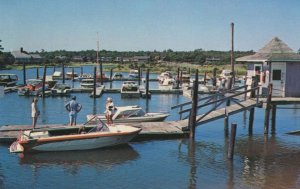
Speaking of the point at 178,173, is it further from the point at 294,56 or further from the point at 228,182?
the point at 294,56

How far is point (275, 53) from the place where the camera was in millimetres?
39188

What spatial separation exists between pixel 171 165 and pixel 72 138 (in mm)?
5936

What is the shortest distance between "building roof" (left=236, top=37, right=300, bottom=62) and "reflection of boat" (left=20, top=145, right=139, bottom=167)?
1714 cm

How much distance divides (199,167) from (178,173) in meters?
1.55

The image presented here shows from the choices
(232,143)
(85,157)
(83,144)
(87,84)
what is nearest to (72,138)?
(83,144)

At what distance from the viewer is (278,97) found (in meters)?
37.4

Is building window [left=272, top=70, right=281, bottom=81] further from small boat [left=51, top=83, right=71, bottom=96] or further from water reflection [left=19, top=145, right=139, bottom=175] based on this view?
small boat [left=51, top=83, right=71, bottom=96]

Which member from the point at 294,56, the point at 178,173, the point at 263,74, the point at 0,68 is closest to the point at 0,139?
the point at 178,173

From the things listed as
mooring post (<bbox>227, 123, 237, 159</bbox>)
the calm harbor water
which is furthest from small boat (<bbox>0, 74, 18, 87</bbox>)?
mooring post (<bbox>227, 123, 237, 159</bbox>)

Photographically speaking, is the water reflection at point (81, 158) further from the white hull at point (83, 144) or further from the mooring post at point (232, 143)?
the mooring post at point (232, 143)

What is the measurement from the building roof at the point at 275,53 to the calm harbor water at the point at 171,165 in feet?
25.1

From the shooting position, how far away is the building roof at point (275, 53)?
3772 cm

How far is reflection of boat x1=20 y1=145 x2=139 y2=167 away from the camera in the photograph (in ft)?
77.3

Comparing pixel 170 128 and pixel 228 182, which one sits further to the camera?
pixel 170 128
